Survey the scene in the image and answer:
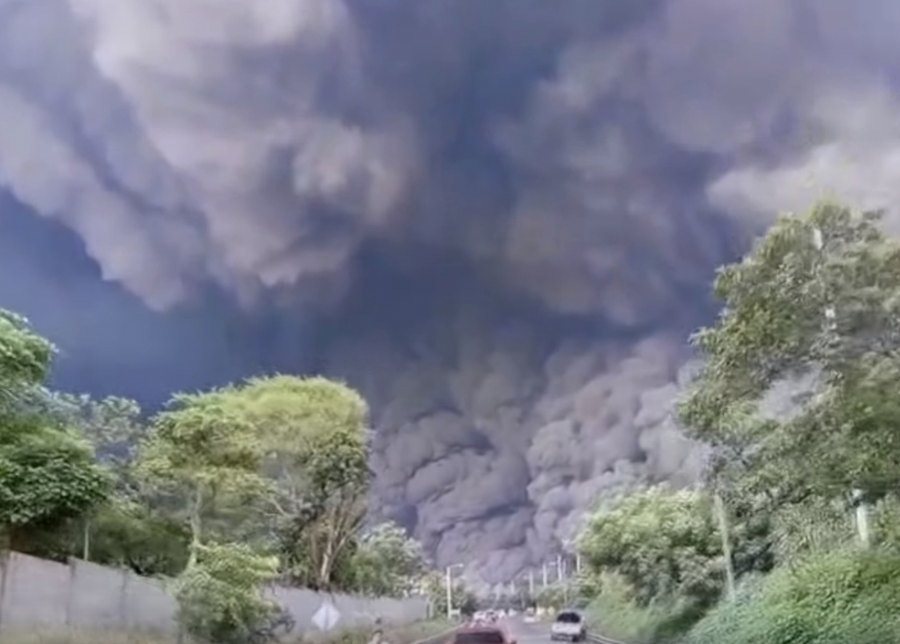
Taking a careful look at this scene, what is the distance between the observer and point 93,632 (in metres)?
16.5

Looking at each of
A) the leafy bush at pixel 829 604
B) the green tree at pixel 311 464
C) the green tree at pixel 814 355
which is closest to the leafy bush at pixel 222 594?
the leafy bush at pixel 829 604

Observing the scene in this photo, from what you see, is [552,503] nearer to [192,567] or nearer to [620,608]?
[620,608]

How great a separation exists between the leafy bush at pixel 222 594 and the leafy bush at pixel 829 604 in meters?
8.28

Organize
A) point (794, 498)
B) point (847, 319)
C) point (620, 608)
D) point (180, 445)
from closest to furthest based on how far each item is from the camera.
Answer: point (847, 319)
point (794, 498)
point (180, 445)
point (620, 608)

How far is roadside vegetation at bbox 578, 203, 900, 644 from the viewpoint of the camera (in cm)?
1151

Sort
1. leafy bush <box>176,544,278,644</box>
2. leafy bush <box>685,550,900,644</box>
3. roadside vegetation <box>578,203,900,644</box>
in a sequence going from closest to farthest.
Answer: roadside vegetation <box>578,203,900,644</box>, leafy bush <box>685,550,900,644</box>, leafy bush <box>176,544,278,644</box>

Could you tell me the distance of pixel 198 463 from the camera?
22.7 meters

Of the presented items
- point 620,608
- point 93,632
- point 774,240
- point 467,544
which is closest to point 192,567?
point 93,632

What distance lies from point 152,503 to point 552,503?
3870cm

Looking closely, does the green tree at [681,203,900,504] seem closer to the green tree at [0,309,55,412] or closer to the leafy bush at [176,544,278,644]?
the leafy bush at [176,544,278,644]

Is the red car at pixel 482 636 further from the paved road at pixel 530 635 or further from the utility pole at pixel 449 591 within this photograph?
the utility pole at pixel 449 591

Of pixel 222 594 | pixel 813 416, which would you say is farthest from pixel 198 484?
pixel 813 416

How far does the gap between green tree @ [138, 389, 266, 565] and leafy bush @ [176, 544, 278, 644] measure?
3452mm

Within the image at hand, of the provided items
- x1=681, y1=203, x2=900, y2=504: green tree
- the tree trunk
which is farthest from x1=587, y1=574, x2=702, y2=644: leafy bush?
x1=681, y1=203, x2=900, y2=504: green tree
